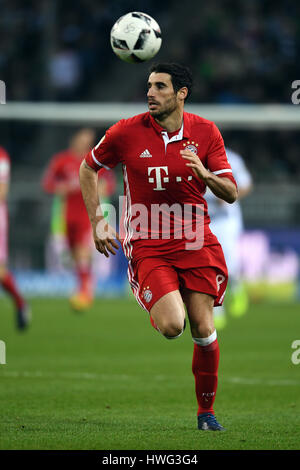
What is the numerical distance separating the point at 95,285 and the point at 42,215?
176 cm

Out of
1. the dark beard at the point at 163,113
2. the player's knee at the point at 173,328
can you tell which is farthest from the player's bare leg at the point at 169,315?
the dark beard at the point at 163,113

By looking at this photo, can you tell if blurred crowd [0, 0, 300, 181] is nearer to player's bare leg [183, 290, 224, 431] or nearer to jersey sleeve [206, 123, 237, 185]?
jersey sleeve [206, 123, 237, 185]

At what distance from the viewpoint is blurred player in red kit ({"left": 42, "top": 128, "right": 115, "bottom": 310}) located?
16.6 m

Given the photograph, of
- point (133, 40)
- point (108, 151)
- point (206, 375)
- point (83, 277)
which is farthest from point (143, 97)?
point (206, 375)

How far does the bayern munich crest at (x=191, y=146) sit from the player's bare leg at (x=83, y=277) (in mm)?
9681

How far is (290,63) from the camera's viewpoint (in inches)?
953

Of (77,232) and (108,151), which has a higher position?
(77,232)

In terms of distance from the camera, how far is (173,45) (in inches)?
1010

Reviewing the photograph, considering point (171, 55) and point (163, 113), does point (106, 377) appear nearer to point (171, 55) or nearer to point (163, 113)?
point (163, 113)

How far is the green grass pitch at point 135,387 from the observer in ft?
20.4

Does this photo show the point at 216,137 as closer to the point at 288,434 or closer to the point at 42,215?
the point at 288,434

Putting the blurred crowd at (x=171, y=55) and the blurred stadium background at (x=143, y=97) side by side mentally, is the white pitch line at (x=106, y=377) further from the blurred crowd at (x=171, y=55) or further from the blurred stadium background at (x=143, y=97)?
the blurred crowd at (x=171, y=55)

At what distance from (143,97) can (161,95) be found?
1762 cm

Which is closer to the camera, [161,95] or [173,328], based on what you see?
[173,328]
